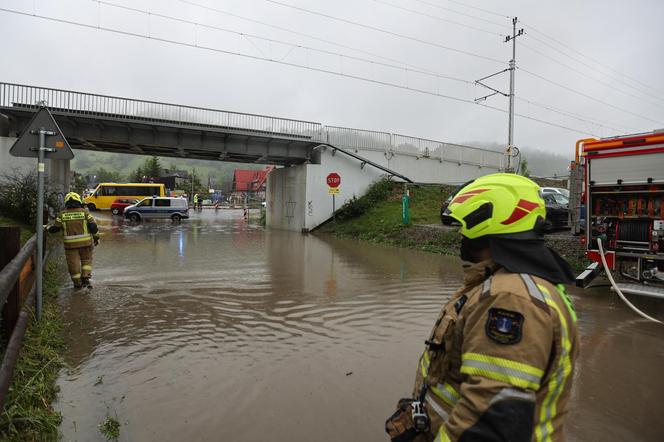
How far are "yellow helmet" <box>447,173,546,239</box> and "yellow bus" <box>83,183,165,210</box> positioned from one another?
43766mm

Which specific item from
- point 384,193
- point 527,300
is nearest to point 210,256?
point 527,300

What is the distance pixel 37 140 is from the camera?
5668 millimetres

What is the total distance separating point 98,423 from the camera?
11.2 ft

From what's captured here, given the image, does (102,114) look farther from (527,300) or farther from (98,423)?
(527,300)

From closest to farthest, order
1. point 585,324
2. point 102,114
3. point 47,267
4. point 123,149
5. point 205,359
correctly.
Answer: point 205,359
point 585,324
point 47,267
point 102,114
point 123,149

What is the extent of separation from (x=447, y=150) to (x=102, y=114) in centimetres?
2268

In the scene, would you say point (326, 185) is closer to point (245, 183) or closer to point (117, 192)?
point (117, 192)

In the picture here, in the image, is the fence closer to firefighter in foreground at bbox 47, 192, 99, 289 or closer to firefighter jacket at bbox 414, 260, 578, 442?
firefighter in foreground at bbox 47, 192, 99, 289

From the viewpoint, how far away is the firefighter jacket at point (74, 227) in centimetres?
816

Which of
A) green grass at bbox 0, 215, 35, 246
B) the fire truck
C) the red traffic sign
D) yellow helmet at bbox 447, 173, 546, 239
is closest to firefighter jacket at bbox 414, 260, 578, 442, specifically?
yellow helmet at bbox 447, 173, 546, 239

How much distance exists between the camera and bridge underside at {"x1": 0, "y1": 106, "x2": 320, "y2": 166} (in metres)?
A: 21.7

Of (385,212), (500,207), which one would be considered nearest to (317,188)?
Answer: (385,212)

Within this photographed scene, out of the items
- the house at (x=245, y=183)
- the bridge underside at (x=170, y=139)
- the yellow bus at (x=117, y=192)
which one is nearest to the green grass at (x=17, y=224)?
the bridge underside at (x=170, y=139)

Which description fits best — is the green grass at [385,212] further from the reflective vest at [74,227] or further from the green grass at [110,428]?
the green grass at [110,428]
